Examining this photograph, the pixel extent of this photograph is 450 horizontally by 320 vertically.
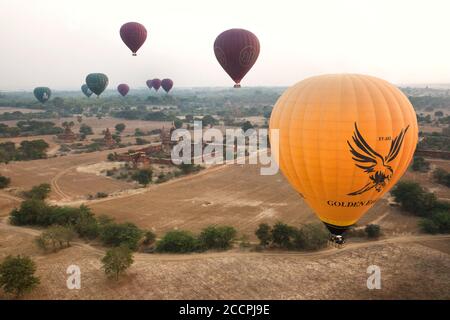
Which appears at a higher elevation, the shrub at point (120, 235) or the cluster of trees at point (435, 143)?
the cluster of trees at point (435, 143)

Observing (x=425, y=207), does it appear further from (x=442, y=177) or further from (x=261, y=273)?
(x=261, y=273)

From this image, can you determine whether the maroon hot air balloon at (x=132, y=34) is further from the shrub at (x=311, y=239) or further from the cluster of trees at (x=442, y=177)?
the cluster of trees at (x=442, y=177)

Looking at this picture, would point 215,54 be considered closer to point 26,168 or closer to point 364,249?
point 364,249

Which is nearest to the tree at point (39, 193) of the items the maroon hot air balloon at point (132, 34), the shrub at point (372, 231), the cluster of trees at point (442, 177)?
the maroon hot air balloon at point (132, 34)

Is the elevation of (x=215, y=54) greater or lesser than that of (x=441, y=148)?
greater

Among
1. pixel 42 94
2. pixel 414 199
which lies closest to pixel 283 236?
pixel 414 199
